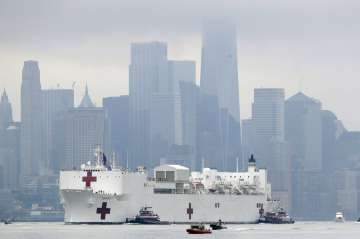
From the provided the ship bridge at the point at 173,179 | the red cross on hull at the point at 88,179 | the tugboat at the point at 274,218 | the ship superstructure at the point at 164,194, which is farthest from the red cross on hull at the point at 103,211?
the tugboat at the point at 274,218

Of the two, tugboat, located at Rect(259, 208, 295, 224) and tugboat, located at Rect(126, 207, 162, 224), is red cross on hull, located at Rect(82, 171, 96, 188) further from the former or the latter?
tugboat, located at Rect(259, 208, 295, 224)

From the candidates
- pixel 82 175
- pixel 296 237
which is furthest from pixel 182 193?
pixel 296 237

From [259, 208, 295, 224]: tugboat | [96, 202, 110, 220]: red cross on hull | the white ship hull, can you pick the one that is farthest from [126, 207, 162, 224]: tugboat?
[259, 208, 295, 224]: tugboat

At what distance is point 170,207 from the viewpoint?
125m

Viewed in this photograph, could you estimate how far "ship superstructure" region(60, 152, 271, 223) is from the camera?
118812 mm

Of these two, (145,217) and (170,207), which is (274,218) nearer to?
(170,207)

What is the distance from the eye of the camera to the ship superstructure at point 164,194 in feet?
390

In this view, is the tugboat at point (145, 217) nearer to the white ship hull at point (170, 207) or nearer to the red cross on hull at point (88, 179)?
the white ship hull at point (170, 207)

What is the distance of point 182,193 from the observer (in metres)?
128

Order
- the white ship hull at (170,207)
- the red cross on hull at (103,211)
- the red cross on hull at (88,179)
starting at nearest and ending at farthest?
the red cross on hull at (88,179), the white ship hull at (170,207), the red cross on hull at (103,211)

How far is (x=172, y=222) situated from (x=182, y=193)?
3.63m

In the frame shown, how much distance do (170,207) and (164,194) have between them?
1.38 metres

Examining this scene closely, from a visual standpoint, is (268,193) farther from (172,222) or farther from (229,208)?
(172,222)

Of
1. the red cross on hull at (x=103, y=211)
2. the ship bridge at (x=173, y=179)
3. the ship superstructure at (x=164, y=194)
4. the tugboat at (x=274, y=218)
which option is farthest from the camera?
the tugboat at (x=274, y=218)
